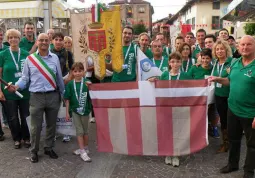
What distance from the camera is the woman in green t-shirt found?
4707 millimetres

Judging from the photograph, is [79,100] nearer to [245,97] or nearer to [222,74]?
[222,74]

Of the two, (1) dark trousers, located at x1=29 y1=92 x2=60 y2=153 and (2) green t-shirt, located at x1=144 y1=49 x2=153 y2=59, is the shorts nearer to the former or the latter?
(1) dark trousers, located at x1=29 y1=92 x2=60 y2=153

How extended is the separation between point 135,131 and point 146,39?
6.54 feet

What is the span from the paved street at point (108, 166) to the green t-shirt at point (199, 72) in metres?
1.27

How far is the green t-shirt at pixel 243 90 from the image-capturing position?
3.47m

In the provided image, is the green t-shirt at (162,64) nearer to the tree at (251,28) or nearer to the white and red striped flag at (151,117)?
the white and red striped flag at (151,117)

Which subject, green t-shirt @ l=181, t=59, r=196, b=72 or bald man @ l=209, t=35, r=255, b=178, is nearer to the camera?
bald man @ l=209, t=35, r=255, b=178

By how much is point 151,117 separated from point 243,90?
139cm

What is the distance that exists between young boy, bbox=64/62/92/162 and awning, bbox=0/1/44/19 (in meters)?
7.10

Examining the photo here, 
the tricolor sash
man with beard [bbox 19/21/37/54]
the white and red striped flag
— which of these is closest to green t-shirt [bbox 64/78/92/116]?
the white and red striped flag

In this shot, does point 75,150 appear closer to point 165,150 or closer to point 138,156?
point 138,156

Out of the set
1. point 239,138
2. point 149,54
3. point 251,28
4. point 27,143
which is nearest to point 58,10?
point 149,54

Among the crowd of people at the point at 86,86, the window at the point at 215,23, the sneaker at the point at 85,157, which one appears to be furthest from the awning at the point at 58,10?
the window at the point at 215,23

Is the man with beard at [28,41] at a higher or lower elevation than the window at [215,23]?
lower
